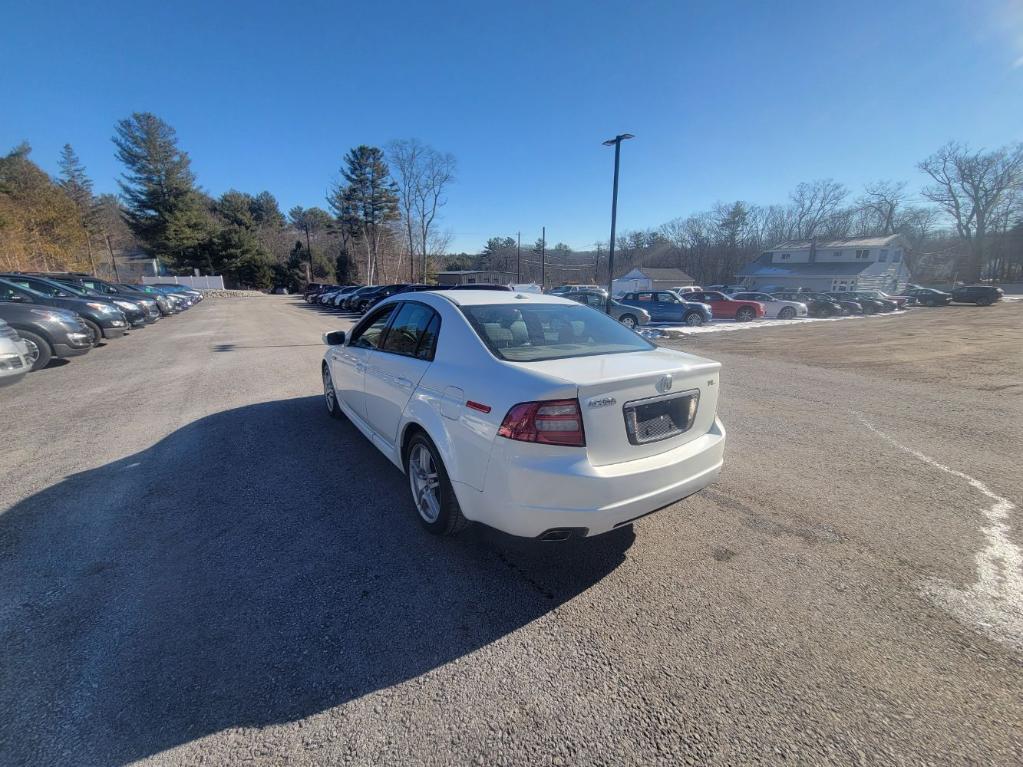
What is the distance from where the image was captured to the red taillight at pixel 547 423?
7.26ft

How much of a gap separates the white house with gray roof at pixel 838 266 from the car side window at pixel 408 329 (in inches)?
2129

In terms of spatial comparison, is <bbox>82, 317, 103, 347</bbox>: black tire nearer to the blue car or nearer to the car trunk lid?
the car trunk lid

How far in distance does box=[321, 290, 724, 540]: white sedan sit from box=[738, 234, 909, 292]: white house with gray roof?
53938 mm

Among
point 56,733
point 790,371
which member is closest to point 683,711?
point 56,733

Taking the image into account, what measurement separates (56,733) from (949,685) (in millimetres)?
3655

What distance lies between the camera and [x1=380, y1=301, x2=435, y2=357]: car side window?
3352mm

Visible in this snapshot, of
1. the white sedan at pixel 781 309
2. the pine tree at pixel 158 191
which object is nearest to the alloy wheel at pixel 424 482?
the white sedan at pixel 781 309

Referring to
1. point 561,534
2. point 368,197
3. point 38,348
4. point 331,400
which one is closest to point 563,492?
point 561,534

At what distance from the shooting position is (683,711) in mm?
1794

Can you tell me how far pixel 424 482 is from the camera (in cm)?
305

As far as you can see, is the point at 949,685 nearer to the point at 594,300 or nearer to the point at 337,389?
the point at 337,389

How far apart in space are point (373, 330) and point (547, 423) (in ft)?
8.64

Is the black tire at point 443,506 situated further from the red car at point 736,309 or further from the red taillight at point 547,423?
the red car at point 736,309

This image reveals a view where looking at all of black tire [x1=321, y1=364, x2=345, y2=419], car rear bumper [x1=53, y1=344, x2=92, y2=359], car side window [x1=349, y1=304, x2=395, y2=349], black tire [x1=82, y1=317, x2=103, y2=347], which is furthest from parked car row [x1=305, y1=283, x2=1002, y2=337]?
black tire [x1=82, y1=317, x2=103, y2=347]
